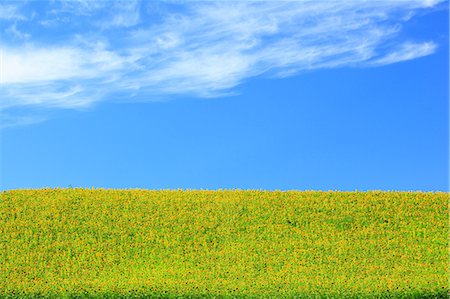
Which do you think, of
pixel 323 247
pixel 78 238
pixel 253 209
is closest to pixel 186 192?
pixel 253 209

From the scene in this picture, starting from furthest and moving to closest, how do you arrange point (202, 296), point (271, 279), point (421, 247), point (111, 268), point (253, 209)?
point (253, 209) < point (421, 247) < point (111, 268) < point (271, 279) < point (202, 296)

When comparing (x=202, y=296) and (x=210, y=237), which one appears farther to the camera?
(x=210, y=237)

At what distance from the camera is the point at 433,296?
33.8ft

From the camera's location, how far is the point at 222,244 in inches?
509

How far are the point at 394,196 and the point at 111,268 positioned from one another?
7487mm

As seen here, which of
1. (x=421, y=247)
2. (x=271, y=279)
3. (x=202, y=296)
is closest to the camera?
(x=202, y=296)

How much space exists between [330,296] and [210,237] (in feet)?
12.8

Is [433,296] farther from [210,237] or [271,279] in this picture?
[210,237]

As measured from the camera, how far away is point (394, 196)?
14945 mm

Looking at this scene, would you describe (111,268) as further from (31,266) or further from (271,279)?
(271,279)

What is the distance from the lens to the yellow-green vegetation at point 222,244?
10.7 meters

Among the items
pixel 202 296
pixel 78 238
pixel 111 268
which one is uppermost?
pixel 78 238

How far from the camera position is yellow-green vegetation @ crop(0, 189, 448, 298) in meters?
10.7

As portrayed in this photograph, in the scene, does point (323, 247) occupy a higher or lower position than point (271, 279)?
higher
